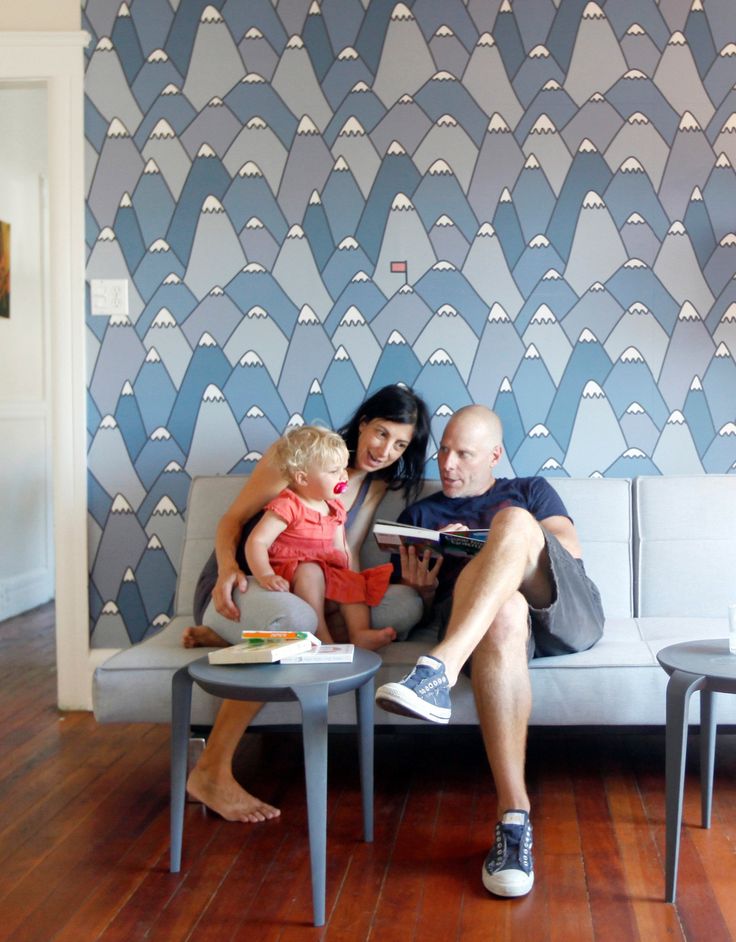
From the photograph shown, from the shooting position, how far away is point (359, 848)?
2252 millimetres

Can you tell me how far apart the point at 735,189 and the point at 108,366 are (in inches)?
81.0

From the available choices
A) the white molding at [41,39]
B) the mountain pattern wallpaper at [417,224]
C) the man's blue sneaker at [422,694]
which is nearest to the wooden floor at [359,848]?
the man's blue sneaker at [422,694]

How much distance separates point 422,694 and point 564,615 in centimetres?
52

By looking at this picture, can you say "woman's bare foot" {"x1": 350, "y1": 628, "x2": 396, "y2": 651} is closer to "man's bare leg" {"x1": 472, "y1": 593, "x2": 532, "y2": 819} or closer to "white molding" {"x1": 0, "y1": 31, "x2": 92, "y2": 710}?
"man's bare leg" {"x1": 472, "y1": 593, "x2": 532, "y2": 819}

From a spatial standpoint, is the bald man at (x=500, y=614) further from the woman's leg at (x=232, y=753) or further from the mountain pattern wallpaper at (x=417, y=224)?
the mountain pattern wallpaper at (x=417, y=224)

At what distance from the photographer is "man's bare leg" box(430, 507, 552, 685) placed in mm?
2186

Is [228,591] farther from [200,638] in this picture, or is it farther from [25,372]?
[25,372]

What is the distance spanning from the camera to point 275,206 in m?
3.34

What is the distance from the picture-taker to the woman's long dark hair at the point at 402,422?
115 inches

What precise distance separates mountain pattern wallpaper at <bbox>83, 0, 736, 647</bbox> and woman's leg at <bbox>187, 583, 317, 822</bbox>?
1.02m

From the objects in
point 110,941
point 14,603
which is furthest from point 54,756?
point 14,603

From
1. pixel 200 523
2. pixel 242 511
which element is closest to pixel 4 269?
pixel 200 523

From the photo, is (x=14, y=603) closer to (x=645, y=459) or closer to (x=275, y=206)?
(x=275, y=206)

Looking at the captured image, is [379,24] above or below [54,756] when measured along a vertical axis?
above
